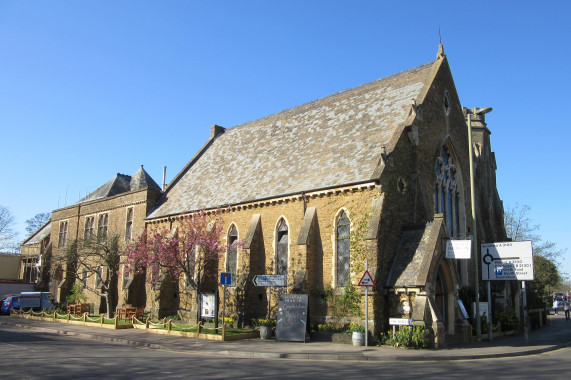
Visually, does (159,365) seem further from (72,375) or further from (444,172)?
(444,172)

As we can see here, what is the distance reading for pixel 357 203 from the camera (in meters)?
20.8

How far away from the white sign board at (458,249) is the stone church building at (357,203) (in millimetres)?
443

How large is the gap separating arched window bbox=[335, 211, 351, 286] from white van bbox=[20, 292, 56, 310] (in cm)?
2416

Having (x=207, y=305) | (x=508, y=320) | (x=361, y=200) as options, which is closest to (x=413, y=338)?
(x=361, y=200)

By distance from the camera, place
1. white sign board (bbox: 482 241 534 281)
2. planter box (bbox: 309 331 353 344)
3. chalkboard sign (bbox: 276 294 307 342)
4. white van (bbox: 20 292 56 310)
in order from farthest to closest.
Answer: white van (bbox: 20 292 56 310)
white sign board (bbox: 482 241 534 281)
chalkboard sign (bbox: 276 294 307 342)
planter box (bbox: 309 331 353 344)

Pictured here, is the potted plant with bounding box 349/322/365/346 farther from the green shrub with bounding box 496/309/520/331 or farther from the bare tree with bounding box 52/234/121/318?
the bare tree with bounding box 52/234/121/318

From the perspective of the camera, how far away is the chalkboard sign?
19344mm

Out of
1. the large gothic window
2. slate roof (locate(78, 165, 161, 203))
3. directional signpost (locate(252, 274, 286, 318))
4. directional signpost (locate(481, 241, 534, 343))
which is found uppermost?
slate roof (locate(78, 165, 161, 203))

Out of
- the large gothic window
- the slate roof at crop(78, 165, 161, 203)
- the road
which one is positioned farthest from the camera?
the slate roof at crop(78, 165, 161, 203)

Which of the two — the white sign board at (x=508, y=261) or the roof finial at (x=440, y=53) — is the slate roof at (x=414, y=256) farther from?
the roof finial at (x=440, y=53)

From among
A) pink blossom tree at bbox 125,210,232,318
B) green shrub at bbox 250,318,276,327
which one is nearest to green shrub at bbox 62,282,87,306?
pink blossom tree at bbox 125,210,232,318

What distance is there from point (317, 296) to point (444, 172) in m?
10.3

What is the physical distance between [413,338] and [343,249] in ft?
17.4

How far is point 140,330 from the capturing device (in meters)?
23.6
